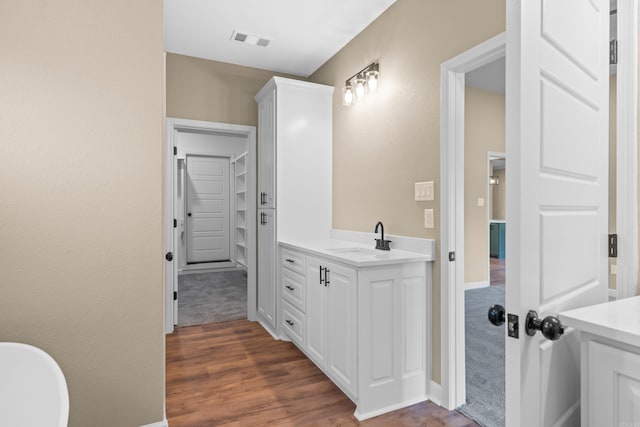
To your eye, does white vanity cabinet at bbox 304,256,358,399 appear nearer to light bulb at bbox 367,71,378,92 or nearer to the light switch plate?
the light switch plate

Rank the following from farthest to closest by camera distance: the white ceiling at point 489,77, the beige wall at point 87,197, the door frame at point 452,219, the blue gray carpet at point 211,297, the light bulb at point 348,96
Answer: the white ceiling at point 489,77
the blue gray carpet at point 211,297
the light bulb at point 348,96
the door frame at point 452,219
the beige wall at point 87,197

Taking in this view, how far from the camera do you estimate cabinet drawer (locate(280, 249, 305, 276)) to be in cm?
284

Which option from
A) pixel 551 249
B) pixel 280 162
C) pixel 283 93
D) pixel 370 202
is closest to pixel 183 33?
pixel 283 93

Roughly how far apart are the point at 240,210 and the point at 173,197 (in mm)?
3426

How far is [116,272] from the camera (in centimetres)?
180

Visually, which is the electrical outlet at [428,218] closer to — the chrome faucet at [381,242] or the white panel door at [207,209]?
the chrome faucet at [381,242]

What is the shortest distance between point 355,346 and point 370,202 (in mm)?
1242

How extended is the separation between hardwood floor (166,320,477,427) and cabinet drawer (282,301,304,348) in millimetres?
130

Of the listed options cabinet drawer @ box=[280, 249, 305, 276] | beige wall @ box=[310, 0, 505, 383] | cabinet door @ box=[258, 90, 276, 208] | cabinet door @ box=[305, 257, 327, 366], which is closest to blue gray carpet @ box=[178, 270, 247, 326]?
cabinet drawer @ box=[280, 249, 305, 276]

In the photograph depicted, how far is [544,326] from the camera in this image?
0.88 m

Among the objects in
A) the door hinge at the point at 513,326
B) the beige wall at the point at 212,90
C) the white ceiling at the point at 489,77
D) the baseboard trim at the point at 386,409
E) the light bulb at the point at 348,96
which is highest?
the white ceiling at the point at 489,77

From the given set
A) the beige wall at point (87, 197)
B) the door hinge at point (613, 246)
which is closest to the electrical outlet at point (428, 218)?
the door hinge at point (613, 246)

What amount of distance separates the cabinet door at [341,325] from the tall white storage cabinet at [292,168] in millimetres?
1067

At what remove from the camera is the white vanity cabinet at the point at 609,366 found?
0.85m
